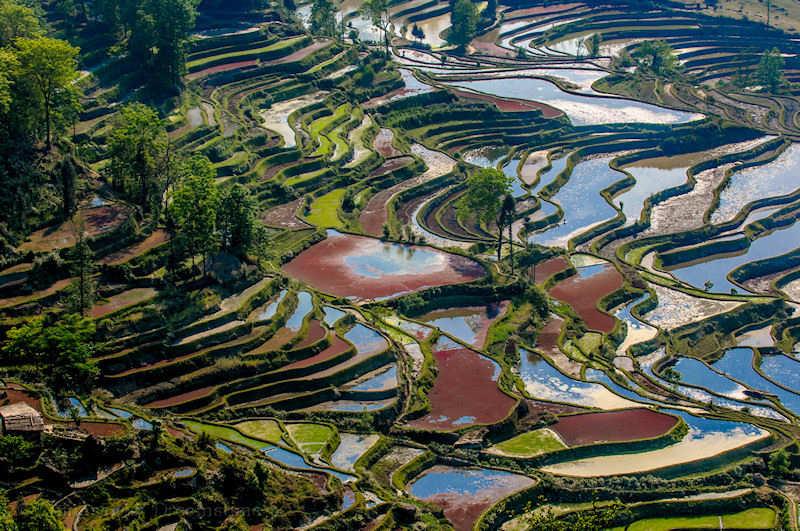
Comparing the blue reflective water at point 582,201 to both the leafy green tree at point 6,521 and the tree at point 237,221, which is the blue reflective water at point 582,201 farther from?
the leafy green tree at point 6,521

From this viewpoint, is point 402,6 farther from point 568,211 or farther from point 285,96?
point 568,211

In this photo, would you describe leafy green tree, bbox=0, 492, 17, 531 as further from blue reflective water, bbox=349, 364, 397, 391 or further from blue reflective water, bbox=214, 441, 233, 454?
blue reflective water, bbox=349, 364, 397, 391

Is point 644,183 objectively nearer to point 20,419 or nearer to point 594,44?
point 594,44

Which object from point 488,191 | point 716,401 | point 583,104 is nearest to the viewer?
point 716,401

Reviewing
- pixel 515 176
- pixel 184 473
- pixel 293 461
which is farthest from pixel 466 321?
pixel 515 176

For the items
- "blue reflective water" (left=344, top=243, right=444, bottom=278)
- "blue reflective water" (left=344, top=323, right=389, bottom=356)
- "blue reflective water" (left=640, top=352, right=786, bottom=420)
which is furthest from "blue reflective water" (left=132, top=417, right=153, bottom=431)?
"blue reflective water" (left=640, top=352, right=786, bottom=420)

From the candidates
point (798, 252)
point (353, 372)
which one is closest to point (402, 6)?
point (798, 252)
